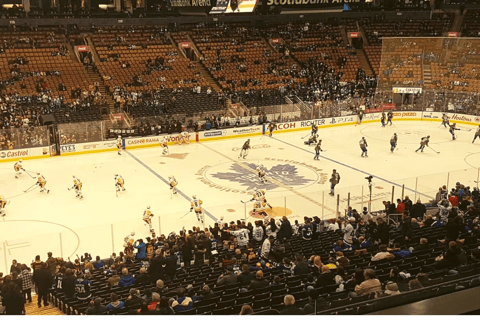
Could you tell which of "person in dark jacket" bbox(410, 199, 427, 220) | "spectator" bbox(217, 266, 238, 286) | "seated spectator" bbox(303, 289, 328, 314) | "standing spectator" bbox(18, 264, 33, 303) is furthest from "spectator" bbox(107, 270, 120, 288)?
"person in dark jacket" bbox(410, 199, 427, 220)

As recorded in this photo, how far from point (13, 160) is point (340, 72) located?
1085 inches

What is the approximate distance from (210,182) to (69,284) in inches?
569

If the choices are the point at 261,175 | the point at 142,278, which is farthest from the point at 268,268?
the point at 261,175

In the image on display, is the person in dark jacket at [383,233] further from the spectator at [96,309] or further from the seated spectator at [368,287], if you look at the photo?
the spectator at [96,309]

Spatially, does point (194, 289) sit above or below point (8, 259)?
above

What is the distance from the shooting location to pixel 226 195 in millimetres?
23922

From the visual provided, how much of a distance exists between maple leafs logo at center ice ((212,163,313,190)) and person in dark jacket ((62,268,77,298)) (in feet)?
45.9

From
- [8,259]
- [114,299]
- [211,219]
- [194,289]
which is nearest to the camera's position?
[114,299]

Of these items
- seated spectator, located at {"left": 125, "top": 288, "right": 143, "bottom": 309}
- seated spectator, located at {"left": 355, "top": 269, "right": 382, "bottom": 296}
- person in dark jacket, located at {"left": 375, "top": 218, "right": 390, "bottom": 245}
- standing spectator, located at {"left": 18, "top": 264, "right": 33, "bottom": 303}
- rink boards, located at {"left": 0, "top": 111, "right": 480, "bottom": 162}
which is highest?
seated spectator, located at {"left": 355, "top": 269, "right": 382, "bottom": 296}

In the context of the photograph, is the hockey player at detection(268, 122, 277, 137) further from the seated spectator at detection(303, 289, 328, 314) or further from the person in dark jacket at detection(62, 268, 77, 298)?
the seated spectator at detection(303, 289, 328, 314)

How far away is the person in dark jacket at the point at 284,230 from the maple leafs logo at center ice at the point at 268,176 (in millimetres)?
8945

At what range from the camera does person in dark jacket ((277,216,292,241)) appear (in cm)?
1590

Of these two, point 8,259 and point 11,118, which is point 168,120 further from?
point 8,259

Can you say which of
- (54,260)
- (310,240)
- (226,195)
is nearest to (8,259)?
(54,260)
